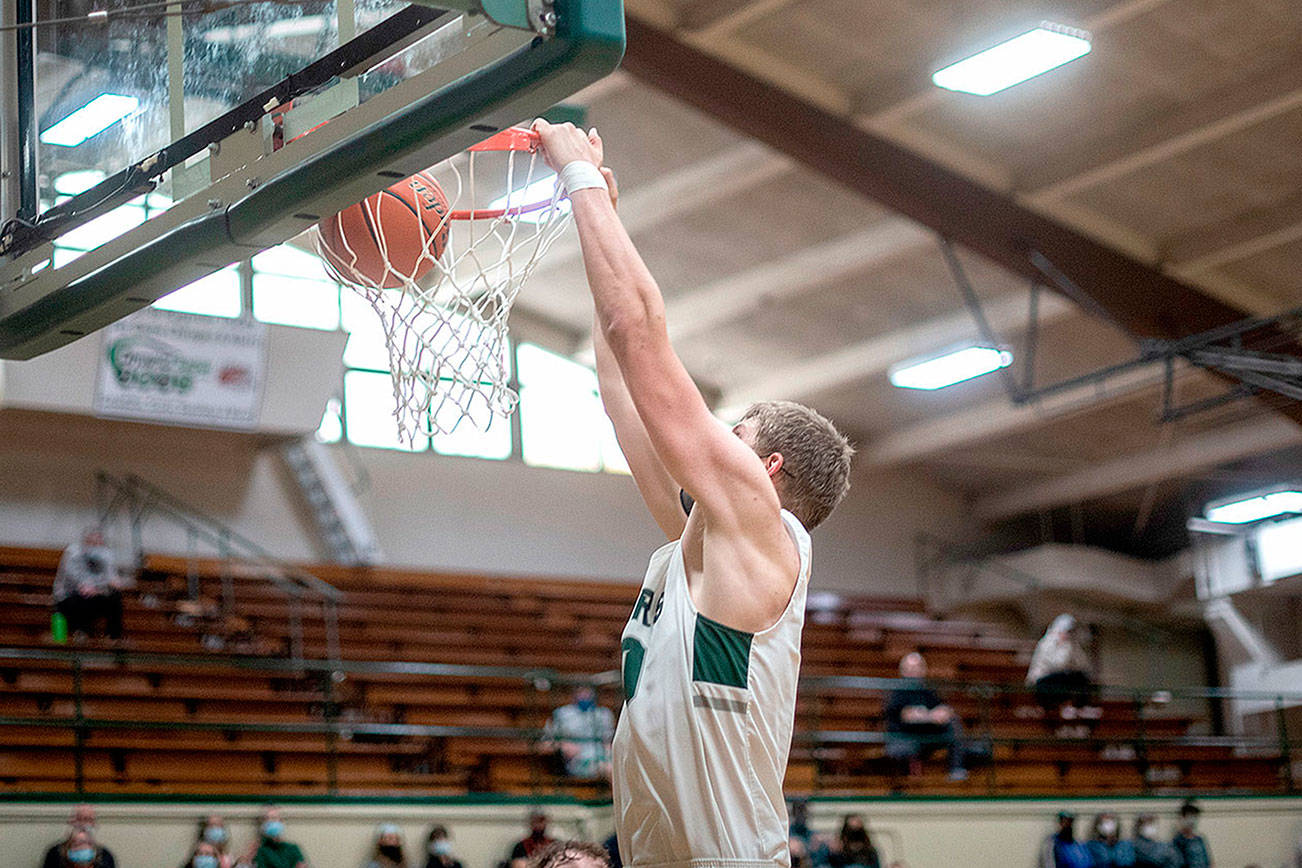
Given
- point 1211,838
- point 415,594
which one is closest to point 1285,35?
point 1211,838

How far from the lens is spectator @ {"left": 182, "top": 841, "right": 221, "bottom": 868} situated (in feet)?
29.0

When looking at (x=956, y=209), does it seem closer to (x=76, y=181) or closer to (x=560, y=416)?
(x=560, y=416)

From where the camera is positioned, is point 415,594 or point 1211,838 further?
point 415,594

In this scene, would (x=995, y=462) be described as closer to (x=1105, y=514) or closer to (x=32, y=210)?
(x=1105, y=514)

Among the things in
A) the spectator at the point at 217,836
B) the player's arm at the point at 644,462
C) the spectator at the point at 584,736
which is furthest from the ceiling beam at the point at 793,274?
the player's arm at the point at 644,462

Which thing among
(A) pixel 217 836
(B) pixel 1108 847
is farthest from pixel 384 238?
(B) pixel 1108 847

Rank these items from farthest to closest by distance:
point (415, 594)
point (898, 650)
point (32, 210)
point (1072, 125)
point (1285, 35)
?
1. point (898, 650)
2. point (415, 594)
3. point (1072, 125)
4. point (1285, 35)
5. point (32, 210)

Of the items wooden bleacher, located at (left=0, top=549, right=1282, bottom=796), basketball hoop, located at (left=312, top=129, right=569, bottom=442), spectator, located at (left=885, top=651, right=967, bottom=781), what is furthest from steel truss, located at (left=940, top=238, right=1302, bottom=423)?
basketball hoop, located at (left=312, top=129, right=569, bottom=442)

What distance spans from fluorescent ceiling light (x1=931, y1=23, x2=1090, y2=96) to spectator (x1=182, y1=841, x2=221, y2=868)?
6.75 metres

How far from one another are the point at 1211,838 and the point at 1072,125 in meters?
6.29

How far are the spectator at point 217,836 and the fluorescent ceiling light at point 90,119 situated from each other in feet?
20.4

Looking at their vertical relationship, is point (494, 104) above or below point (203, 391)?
below

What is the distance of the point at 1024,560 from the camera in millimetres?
19484

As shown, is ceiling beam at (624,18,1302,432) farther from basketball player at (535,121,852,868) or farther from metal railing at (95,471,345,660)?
basketball player at (535,121,852,868)
